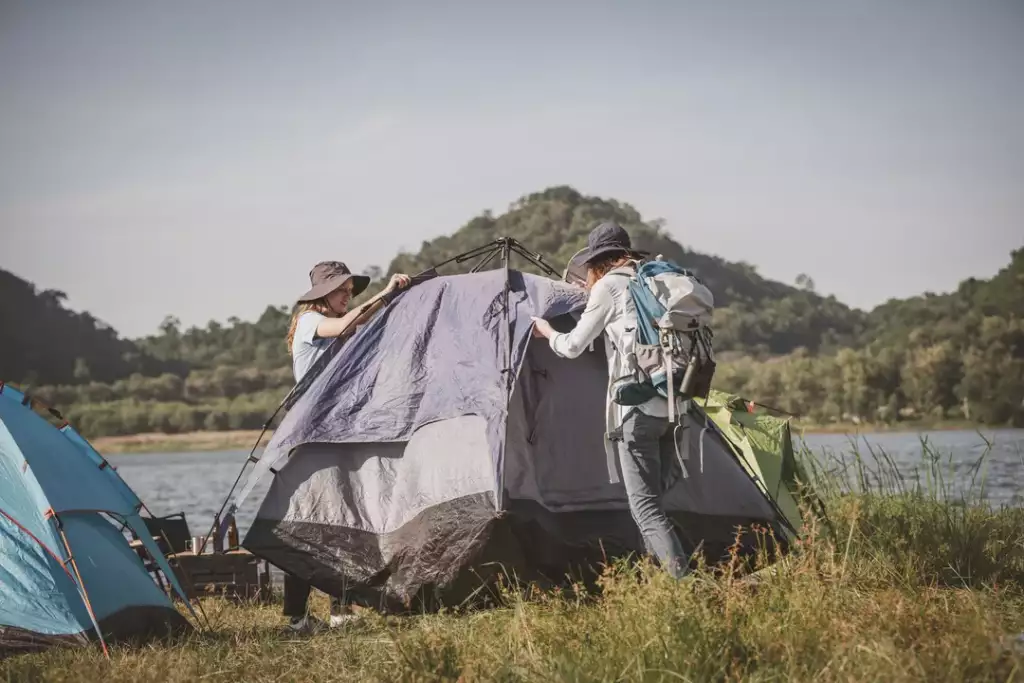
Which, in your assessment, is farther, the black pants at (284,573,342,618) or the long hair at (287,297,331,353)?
the long hair at (287,297,331,353)

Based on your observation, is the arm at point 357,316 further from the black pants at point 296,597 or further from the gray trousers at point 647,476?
the gray trousers at point 647,476

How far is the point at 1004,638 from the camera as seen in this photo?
377 centimetres

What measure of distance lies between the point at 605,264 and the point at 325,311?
2082 mm

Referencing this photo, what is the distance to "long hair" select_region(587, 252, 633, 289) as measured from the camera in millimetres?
5676

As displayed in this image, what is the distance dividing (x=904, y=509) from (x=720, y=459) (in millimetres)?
1826

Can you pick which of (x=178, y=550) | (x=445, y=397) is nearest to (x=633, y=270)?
(x=445, y=397)

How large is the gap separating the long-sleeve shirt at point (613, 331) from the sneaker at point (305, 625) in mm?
1991

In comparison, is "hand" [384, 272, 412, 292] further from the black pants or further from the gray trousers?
the gray trousers

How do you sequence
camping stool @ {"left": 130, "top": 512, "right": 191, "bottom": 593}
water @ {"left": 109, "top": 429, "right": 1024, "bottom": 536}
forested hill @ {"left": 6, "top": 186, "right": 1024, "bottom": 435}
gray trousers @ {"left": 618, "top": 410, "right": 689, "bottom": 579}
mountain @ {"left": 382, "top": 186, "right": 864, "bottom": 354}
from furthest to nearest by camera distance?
1. mountain @ {"left": 382, "top": 186, "right": 864, "bottom": 354}
2. forested hill @ {"left": 6, "top": 186, "right": 1024, "bottom": 435}
3. water @ {"left": 109, "top": 429, "right": 1024, "bottom": 536}
4. camping stool @ {"left": 130, "top": 512, "right": 191, "bottom": 593}
5. gray trousers @ {"left": 618, "top": 410, "right": 689, "bottom": 579}

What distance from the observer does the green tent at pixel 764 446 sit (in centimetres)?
696

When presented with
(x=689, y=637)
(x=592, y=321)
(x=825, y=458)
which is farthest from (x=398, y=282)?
(x=825, y=458)

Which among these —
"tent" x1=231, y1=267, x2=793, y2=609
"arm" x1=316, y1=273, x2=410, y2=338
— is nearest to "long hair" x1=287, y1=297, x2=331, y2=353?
"arm" x1=316, y1=273, x2=410, y2=338

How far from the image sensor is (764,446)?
23.5ft

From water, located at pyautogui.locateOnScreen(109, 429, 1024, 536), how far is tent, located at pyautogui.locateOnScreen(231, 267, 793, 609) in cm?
64
